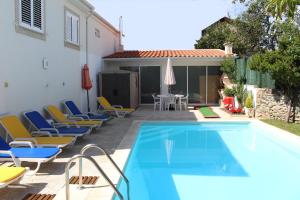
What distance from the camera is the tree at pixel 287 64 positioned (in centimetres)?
1489

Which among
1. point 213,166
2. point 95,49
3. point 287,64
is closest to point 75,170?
point 213,166

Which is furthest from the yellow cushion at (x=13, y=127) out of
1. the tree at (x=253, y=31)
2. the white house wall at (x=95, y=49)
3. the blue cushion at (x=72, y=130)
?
the tree at (x=253, y=31)

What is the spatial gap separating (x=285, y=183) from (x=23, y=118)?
7.16 m

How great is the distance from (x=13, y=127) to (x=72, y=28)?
7664 mm

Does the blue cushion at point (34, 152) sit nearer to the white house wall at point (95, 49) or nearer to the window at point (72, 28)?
the window at point (72, 28)

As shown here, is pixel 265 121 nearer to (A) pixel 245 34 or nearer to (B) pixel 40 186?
(B) pixel 40 186

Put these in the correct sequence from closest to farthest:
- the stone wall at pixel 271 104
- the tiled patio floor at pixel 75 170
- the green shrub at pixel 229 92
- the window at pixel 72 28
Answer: the tiled patio floor at pixel 75 170, the window at pixel 72 28, the stone wall at pixel 271 104, the green shrub at pixel 229 92

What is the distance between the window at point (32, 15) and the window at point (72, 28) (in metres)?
2.92

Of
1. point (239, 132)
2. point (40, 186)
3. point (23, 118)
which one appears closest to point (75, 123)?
point (23, 118)

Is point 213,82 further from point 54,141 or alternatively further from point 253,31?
point 54,141

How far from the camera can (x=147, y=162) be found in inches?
395

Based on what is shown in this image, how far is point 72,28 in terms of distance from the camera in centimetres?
1597

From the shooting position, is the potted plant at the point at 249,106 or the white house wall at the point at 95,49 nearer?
the potted plant at the point at 249,106

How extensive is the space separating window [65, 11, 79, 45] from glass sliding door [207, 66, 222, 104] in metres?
10.0
